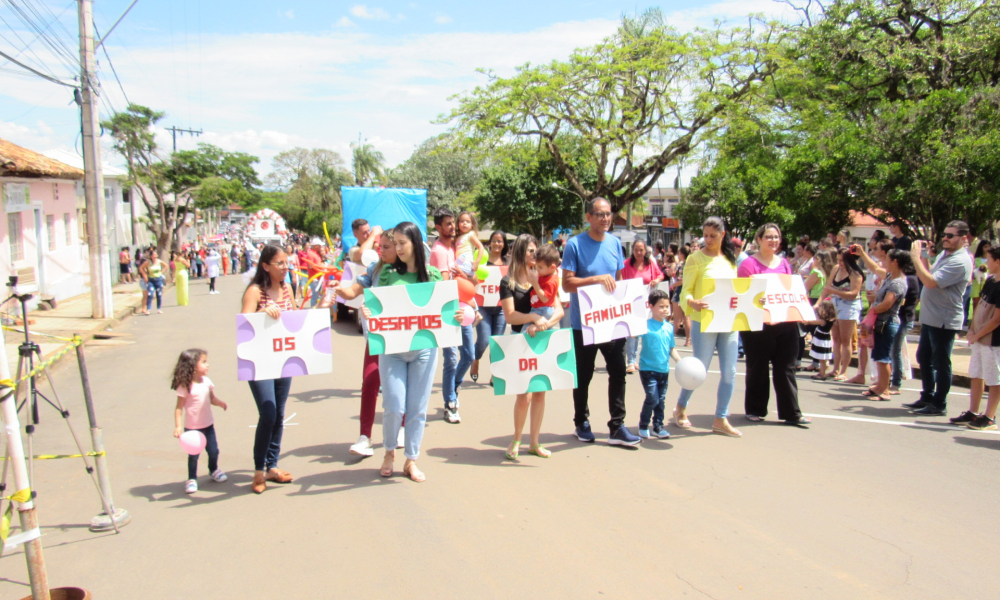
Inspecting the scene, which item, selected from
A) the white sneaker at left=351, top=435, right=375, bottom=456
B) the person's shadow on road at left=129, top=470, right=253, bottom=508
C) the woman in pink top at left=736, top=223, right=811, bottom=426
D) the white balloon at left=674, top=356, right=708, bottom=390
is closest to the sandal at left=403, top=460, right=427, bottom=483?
the white sneaker at left=351, top=435, right=375, bottom=456

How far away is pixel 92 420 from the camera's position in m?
4.02

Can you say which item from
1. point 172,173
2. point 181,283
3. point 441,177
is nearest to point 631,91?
point 181,283

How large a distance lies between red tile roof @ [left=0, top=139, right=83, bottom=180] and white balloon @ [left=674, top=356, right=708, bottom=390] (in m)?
14.1

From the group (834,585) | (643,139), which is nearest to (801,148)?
(643,139)

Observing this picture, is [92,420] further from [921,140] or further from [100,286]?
[921,140]

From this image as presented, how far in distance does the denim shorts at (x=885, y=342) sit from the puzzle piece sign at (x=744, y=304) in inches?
79.3

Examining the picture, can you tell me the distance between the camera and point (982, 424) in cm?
631

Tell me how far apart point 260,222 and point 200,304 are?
15589 millimetres

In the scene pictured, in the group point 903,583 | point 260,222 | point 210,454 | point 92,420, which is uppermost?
point 260,222

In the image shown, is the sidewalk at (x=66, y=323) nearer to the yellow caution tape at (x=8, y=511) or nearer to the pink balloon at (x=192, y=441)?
the pink balloon at (x=192, y=441)

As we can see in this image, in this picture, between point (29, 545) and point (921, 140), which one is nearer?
point (29, 545)

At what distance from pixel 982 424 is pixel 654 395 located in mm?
3204

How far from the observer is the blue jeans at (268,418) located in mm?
4633

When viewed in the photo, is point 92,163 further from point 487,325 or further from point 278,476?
point 278,476
